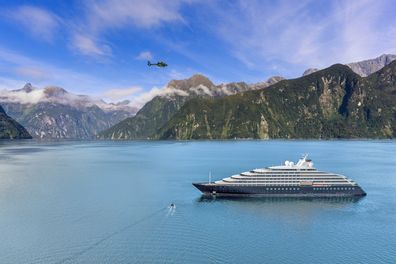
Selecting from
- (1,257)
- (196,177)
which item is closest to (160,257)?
(1,257)

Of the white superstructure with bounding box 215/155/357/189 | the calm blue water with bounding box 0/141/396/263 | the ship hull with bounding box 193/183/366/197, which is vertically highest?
the white superstructure with bounding box 215/155/357/189

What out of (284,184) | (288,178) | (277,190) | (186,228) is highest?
(288,178)

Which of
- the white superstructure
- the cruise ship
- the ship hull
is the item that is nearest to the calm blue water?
the ship hull

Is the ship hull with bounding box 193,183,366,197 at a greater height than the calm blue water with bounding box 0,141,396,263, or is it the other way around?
the ship hull with bounding box 193,183,366,197

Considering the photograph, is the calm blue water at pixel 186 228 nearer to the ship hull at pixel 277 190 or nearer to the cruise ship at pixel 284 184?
the ship hull at pixel 277 190

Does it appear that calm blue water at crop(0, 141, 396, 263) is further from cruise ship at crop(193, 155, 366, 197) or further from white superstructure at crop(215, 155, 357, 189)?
white superstructure at crop(215, 155, 357, 189)

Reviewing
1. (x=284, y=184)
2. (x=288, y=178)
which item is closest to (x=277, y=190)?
(x=284, y=184)

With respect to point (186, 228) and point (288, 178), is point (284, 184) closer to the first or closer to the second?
point (288, 178)

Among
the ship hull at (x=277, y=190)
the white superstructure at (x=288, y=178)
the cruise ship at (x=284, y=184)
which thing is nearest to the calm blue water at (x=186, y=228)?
the ship hull at (x=277, y=190)
